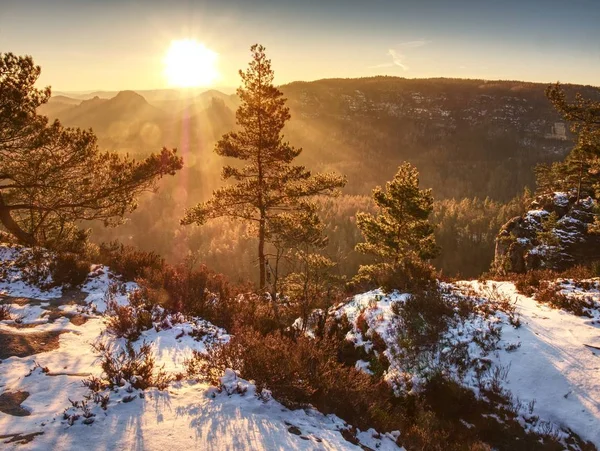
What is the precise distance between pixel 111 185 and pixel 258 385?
10.8 m

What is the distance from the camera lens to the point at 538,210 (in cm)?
2620

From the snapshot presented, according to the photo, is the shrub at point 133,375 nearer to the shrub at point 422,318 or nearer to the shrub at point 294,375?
the shrub at point 294,375

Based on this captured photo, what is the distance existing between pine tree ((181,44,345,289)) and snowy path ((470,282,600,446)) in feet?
33.6

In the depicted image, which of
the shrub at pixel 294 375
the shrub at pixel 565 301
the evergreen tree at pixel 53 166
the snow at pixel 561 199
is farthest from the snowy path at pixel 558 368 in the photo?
the snow at pixel 561 199

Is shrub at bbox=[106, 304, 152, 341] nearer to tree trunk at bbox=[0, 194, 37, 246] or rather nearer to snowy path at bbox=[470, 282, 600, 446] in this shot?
tree trunk at bbox=[0, 194, 37, 246]

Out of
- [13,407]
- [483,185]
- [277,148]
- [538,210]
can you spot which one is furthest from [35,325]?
[483,185]

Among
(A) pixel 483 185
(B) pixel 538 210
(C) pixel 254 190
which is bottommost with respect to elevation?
(A) pixel 483 185

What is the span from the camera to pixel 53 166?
12.2 metres

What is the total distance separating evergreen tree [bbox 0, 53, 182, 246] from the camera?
1031 centimetres

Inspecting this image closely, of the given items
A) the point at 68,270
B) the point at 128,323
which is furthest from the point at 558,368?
the point at 68,270

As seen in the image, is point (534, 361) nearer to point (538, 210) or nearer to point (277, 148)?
point (277, 148)

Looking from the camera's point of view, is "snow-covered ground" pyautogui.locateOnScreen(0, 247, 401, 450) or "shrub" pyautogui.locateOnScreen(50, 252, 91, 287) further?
"shrub" pyautogui.locateOnScreen(50, 252, 91, 287)

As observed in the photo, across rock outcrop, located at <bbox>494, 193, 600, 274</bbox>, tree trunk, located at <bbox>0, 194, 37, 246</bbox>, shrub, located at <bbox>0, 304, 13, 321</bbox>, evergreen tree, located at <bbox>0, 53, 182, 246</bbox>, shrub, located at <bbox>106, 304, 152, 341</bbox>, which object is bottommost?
rock outcrop, located at <bbox>494, 193, 600, 274</bbox>

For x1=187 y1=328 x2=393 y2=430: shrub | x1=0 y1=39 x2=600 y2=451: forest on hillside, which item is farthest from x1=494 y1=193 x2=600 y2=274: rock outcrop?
x1=187 y1=328 x2=393 y2=430: shrub
